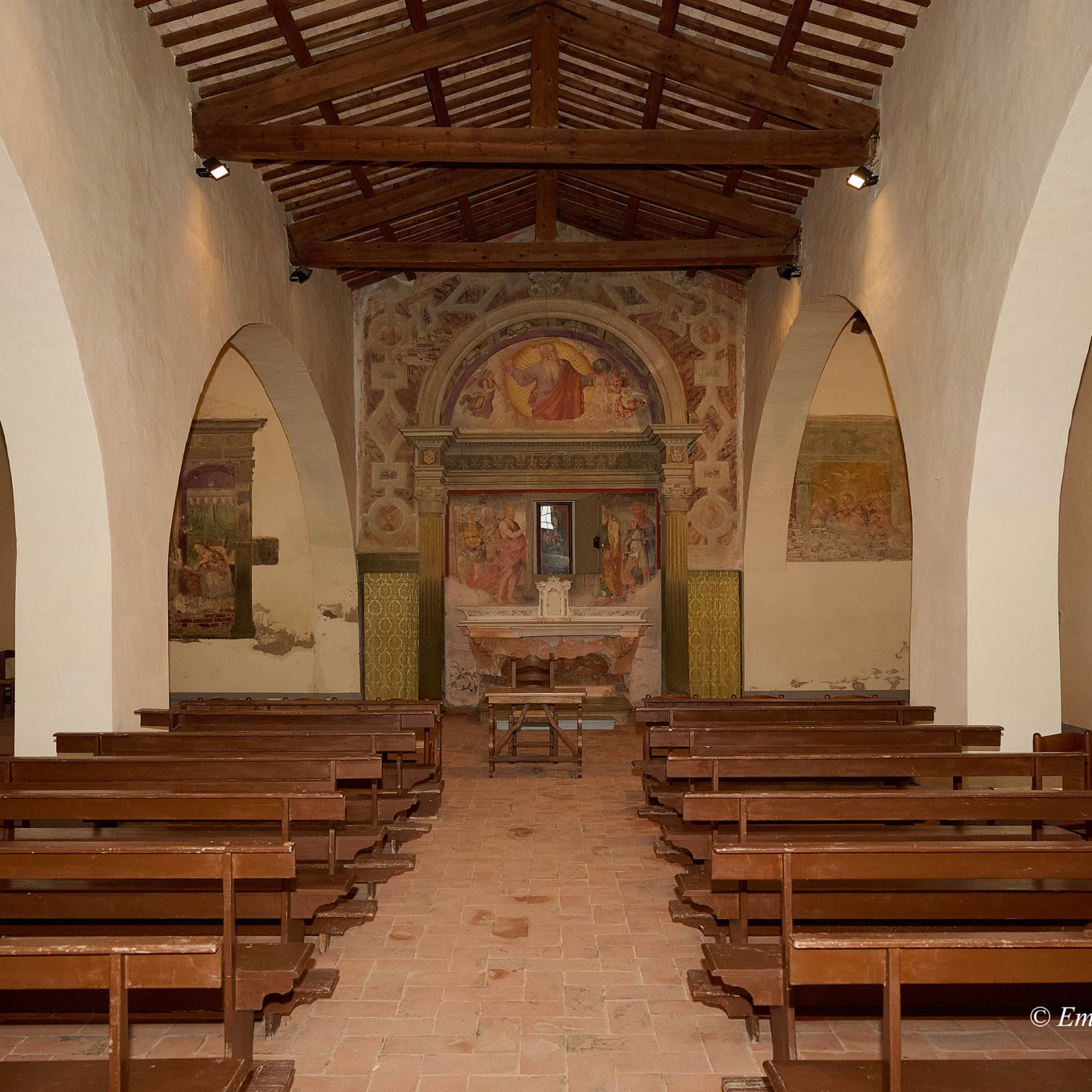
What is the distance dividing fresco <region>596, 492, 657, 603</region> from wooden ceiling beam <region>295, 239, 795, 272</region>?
13.0 ft

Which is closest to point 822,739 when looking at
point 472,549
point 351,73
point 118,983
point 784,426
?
point 118,983

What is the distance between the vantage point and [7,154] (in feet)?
17.4

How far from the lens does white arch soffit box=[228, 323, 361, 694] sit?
42.1 ft

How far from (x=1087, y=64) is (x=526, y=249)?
24.8 feet

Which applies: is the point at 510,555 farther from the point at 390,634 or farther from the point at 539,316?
the point at 539,316

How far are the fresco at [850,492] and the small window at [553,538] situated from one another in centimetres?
307

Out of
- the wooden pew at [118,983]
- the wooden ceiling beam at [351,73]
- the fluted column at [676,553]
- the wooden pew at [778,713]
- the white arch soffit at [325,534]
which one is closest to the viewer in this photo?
the wooden pew at [118,983]

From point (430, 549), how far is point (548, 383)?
2.92 meters


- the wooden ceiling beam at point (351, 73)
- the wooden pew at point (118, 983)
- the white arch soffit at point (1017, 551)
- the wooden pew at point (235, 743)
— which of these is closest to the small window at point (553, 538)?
the wooden ceiling beam at point (351, 73)

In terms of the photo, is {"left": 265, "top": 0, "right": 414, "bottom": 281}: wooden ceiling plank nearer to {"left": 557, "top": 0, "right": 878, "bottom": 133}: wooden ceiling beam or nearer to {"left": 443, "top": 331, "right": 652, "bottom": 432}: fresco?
{"left": 557, "top": 0, "right": 878, "bottom": 133}: wooden ceiling beam

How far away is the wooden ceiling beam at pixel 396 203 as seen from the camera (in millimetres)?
11125

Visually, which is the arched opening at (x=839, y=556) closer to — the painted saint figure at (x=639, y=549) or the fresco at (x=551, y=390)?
the painted saint figure at (x=639, y=549)

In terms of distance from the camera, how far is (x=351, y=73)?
8.12m

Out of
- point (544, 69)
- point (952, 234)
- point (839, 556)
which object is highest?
point (544, 69)
